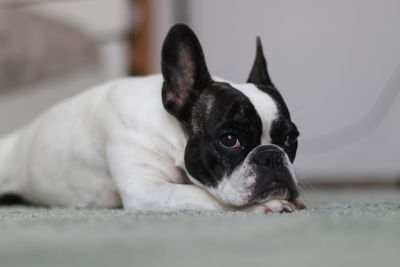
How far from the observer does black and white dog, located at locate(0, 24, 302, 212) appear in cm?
144

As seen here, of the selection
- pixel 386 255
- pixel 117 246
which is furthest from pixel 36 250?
pixel 386 255

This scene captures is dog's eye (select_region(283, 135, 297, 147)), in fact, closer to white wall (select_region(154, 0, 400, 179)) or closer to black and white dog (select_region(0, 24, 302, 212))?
black and white dog (select_region(0, 24, 302, 212))

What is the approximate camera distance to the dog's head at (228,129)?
1.42 metres

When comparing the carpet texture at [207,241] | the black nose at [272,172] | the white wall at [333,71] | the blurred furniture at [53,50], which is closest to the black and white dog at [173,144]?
the black nose at [272,172]

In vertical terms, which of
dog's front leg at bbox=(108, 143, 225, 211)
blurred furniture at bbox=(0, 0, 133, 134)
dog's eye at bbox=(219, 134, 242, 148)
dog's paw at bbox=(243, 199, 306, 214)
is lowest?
blurred furniture at bbox=(0, 0, 133, 134)

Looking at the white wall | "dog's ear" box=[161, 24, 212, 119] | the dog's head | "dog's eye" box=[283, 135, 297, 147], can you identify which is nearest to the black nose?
the dog's head

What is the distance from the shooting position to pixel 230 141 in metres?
1.47

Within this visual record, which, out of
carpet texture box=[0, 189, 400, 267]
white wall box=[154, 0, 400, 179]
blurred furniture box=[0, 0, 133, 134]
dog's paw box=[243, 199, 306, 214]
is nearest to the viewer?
carpet texture box=[0, 189, 400, 267]

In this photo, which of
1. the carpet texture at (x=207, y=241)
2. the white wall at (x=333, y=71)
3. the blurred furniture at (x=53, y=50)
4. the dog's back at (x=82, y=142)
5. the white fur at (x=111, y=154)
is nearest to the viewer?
the carpet texture at (x=207, y=241)

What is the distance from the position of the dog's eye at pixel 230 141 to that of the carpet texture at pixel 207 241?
0.28 m

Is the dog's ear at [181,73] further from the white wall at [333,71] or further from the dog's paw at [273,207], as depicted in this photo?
the white wall at [333,71]

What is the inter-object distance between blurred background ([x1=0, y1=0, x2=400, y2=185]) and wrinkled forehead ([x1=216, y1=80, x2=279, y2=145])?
1.82 m

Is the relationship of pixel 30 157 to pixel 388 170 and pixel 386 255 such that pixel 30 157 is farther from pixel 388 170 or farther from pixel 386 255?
pixel 388 170

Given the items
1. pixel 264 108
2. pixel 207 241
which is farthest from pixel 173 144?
pixel 207 241
